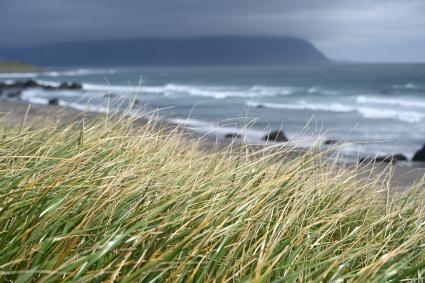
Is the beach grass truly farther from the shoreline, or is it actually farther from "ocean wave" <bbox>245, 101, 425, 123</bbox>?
the shoreline

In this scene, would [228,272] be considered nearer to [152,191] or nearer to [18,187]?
[152,191]

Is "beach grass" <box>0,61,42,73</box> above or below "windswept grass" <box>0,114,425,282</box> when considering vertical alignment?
below

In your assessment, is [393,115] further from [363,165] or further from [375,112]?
[363,165]

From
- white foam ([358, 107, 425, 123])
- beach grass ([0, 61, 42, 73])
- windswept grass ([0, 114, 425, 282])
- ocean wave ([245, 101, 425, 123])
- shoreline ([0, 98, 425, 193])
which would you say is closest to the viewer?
windswept grass ([0, 114, 425, 282])

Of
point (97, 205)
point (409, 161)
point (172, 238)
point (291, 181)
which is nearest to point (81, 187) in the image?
point (97, 205)

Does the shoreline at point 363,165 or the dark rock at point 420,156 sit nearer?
the shoreline at point 363,165

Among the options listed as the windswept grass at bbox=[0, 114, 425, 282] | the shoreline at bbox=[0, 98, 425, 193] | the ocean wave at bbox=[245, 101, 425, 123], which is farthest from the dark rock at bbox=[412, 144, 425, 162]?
the ocean wave at bbox=[245, 101, 425, 123]

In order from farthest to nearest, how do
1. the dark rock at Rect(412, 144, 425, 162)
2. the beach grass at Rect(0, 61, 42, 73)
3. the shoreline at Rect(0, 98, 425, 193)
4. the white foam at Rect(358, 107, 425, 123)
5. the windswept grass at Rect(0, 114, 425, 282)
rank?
the beach grass at Rect(0, 61, 42, 73) → the white foam at Rect(358, 107, 425, 123) → the dark rock at Rect(412, 144, 425, 162) → the shoreline at Rect(0, 98, 425, 193) → the windswept grass at Rect(0, 114, 425, 282)

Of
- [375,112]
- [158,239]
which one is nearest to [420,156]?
[158,239]

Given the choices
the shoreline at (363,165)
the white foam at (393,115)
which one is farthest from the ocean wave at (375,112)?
the shoreline at (363,165)

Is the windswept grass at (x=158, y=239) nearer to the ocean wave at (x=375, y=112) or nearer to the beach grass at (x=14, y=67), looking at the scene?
the ocean wave at (x=375, y=112)

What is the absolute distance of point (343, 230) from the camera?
324 cm

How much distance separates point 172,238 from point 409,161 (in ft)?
37.8

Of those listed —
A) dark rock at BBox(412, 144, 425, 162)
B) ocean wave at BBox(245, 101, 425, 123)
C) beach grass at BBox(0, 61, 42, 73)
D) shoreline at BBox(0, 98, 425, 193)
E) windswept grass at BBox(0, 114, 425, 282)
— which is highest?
windswept grass at BBox(0, 114, 425, 282)
